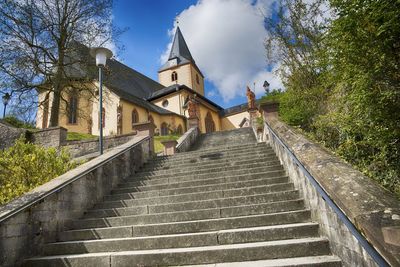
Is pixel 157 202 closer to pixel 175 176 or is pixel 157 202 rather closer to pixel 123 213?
pixel 123 213

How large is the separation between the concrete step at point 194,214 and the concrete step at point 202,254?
0.87 metres

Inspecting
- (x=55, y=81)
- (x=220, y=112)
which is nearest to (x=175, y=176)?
(x=55, y=81)

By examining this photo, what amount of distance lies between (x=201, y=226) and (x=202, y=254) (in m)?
0.75

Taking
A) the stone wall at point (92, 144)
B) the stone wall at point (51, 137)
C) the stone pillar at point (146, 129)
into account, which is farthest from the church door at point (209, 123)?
the stone pillar at point (146, 129)

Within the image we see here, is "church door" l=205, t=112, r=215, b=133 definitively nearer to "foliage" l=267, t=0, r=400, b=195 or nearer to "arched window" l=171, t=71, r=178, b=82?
"arched window" l=171, t=71, r=178, b=82

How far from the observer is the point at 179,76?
157ft

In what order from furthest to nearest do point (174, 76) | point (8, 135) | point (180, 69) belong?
point (174, 76)
point (180, 69)
point (8, 135)

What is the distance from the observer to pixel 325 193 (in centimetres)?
300

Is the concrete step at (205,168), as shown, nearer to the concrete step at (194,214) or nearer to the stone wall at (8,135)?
the concrete step at (194,214)

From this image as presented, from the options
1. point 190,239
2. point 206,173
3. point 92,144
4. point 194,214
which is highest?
point 92,144

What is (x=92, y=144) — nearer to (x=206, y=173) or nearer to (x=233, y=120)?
(x=206, y=173)

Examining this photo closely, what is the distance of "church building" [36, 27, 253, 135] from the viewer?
22.2 meters

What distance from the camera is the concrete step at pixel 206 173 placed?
645 centimetres

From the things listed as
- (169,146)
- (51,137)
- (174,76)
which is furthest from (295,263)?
(174,76)
